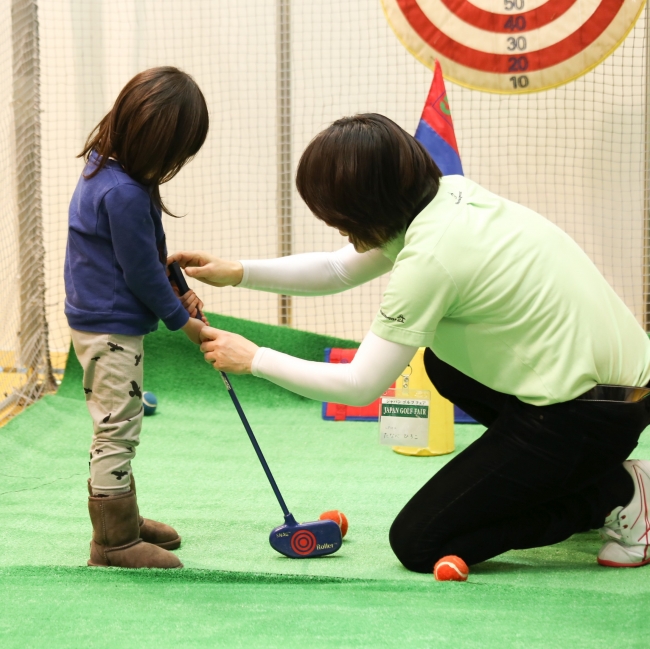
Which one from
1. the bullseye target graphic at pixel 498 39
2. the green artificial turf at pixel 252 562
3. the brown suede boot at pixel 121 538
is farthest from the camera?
the bullseye target graphic at pixel 498 39

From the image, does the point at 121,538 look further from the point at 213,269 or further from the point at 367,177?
the point at 367,177

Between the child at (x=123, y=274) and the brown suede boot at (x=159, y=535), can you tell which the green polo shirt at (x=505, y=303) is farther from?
the brown suede boot at (x=159, y=535)

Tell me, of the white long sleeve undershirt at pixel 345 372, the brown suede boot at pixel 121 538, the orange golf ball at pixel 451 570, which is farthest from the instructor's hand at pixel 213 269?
the orange golf ball at pixel 451 570

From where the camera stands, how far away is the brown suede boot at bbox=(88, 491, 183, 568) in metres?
1.57

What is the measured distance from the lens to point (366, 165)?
4.42ft

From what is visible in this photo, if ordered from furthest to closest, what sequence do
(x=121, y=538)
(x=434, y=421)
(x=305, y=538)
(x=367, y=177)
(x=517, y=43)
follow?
(x=517, y=43)
(x=434, y=421)
(x=305, y=538)
(x=121, y=538)
(x=367, y=177)

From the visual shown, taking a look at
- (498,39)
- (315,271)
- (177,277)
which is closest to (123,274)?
(177,277)

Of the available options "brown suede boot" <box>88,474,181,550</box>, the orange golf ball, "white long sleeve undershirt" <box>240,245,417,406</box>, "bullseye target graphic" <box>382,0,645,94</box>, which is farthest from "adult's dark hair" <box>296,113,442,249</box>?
"bullseye target graphic" <box>382,0,645,94</box>

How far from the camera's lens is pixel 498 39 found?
9.75 ft

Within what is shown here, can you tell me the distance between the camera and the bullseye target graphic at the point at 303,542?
5.49 feet

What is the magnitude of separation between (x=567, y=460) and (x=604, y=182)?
84.1 inches

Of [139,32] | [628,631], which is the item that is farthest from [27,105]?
[628,631]

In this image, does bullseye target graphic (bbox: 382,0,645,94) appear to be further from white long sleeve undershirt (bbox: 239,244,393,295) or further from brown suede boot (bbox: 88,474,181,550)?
brown suede boot (bbox: 88,474,181,550)

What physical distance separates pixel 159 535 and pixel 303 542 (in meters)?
0.29
